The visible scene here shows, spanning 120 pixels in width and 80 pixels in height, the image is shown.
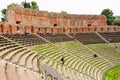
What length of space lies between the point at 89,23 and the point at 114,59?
15662 mm

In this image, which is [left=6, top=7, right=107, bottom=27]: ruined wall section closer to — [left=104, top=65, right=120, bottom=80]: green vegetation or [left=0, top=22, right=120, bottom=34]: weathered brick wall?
[left=0, top=22, right=120, bottom=34]: weathered brick wall

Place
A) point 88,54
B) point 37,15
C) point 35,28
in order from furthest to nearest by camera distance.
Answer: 1. point 37,15
2. point 35,28
3. point 88,54

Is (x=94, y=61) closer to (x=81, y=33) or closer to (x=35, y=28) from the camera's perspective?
(x=35, y=28)

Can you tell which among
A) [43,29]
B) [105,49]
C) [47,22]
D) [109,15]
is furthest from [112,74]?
[109,15]

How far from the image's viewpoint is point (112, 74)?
65.8 feet

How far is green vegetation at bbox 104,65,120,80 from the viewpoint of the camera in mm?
18781

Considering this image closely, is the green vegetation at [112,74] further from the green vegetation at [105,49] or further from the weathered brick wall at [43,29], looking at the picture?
the weathered brick wall at [43,29]

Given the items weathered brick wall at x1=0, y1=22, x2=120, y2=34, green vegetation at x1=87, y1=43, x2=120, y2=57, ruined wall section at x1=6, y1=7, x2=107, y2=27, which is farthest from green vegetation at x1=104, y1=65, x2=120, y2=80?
ruined wall section at x1=6, y1=7, x2=107, y2=27

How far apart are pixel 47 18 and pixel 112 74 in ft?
57.0

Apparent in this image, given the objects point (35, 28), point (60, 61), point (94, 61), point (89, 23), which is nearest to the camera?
point (60, 61)

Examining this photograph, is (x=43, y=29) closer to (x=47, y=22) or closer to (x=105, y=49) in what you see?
(x=47, y=22)

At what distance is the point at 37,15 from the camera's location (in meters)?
33.7

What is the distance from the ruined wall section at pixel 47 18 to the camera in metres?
29.2

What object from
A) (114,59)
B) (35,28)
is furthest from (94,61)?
(35,28)
